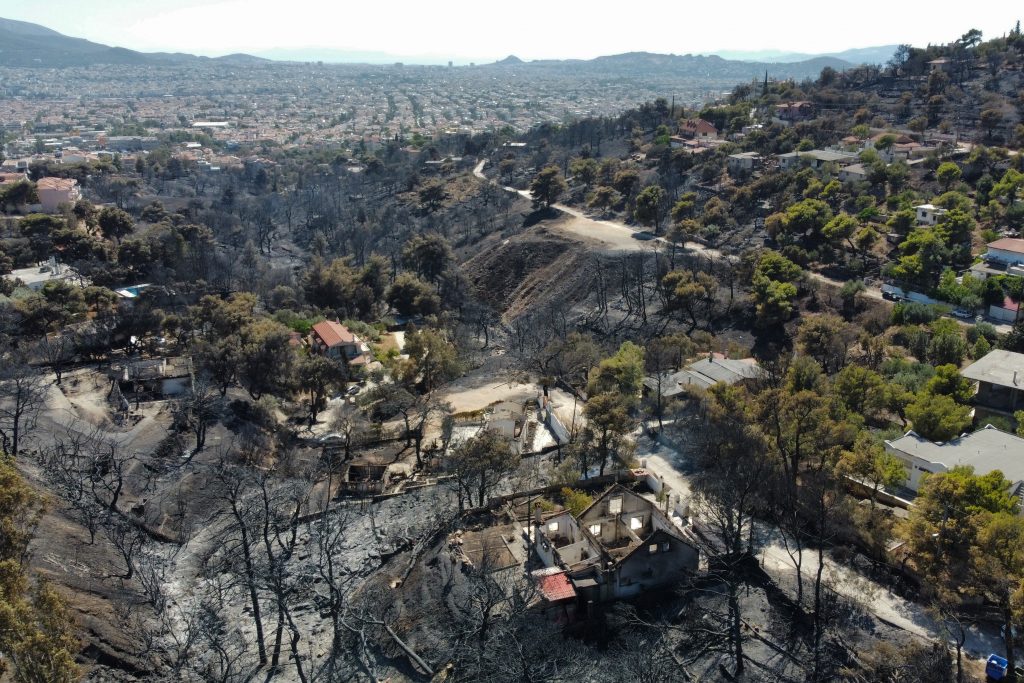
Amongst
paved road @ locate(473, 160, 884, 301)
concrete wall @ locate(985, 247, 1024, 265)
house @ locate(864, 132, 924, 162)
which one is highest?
house @ locate(864, 132, 924, 162)

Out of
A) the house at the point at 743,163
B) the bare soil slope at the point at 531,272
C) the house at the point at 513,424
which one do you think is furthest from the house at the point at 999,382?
the house at the point at 743,163

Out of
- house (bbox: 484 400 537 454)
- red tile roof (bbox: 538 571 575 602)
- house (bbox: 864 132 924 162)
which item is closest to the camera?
red tile roof (bbox: 538 571 575 602)

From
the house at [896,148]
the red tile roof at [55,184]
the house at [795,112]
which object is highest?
the house at [795,112]

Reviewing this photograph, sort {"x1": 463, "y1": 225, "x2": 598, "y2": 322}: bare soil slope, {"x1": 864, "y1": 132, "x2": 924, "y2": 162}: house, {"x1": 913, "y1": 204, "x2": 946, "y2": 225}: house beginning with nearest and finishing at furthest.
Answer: {"x1": 913, "y1": 204, "x2": 946, "y2": 225}: house
{"x1": 463, "y1": 225, "x2": 598, "y2": 322}: bare soil slope
{"x1": 864, "y1": 132, "x2": 924, "y2": 162}: house

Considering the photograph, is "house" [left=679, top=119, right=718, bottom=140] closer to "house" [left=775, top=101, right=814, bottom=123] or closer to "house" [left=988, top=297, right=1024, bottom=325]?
"house" [left=775, top=101, right=814, bottom=123]

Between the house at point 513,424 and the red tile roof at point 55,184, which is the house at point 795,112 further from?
the red tile roof at point 55,184

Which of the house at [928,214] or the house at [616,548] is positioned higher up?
the house at [928,214]

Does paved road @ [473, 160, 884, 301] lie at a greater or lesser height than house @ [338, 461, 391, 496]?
greater

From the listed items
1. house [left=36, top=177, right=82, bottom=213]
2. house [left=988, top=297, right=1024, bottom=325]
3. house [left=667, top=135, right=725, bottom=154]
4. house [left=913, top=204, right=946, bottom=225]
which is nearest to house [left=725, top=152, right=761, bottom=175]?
house [left=667, top=135, right=725, bottom=154]
